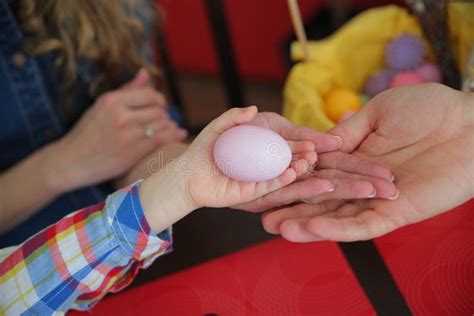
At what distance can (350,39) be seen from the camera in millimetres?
1166

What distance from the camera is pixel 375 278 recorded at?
0.66 meters

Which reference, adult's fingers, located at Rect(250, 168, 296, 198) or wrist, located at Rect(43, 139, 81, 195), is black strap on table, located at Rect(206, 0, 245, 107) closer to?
wrist, located at Rect(43, 139, 81, 195)

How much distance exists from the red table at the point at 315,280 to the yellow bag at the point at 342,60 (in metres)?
0.40

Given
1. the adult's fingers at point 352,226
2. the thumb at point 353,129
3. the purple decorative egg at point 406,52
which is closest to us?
the adult's fingers at point 352,226

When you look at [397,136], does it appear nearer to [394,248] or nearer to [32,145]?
[394,248]

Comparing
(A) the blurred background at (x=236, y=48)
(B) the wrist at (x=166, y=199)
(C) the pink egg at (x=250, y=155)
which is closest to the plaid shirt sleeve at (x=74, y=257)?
(B) the wrist at (x=166, y=199)

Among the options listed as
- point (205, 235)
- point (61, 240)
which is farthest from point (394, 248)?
point (61, 240)

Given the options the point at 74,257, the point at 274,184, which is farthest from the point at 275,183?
the point at 74,257

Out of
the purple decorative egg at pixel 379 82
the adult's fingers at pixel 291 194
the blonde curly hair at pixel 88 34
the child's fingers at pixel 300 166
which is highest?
the blonde curly hair at pixel 88 34

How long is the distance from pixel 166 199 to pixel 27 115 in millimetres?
414

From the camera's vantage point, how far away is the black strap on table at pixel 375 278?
62cm

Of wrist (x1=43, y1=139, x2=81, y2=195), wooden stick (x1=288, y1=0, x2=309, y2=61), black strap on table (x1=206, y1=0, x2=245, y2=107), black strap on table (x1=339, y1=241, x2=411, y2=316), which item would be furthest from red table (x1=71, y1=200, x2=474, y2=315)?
black strap on table (x1=206, y1=0, x2=245, y2=107)

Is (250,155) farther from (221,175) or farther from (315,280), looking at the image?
(315,280)

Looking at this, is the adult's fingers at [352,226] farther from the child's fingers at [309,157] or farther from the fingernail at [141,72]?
Result: the fingernail at [141,72]
